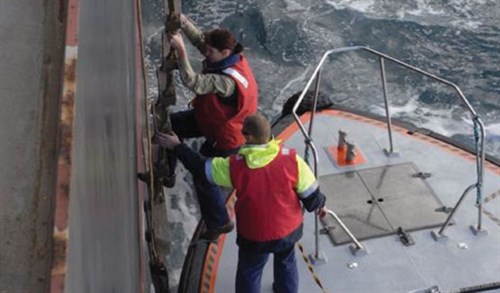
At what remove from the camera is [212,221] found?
16.3 ft

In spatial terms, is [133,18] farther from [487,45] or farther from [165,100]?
[487,45]

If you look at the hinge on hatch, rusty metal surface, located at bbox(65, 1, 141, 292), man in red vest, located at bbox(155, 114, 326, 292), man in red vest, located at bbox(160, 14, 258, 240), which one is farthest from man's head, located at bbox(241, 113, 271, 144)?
the hinge on hatch

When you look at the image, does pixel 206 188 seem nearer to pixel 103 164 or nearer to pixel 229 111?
pixel 229 111

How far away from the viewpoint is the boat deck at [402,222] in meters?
4.91

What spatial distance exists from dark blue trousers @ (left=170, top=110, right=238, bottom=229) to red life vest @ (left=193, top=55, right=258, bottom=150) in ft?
0.31

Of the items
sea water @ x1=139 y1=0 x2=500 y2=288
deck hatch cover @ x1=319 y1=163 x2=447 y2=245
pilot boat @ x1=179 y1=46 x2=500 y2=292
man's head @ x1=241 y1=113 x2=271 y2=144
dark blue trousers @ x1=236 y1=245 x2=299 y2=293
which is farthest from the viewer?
sea water @ x1=139 y1=0 x2=500 y2=288

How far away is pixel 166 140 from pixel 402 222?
1859mm

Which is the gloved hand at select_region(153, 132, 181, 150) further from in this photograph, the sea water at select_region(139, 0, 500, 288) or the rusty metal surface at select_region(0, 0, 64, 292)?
the sea water at select_region(139, 0, 500, 288)

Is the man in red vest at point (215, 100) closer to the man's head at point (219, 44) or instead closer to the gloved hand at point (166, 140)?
the man's head at point (219, 44)

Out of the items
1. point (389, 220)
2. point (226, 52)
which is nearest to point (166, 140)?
point (226, 52)

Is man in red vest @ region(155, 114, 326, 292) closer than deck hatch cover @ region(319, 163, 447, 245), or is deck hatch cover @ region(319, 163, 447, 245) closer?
man in red vest @ region(155, 114, 326, 292)

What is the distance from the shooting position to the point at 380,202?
17.9ft

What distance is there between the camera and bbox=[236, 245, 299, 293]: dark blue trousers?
4.20m

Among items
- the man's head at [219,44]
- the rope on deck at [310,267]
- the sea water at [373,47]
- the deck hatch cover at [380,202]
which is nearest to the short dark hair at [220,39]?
the man's head at [219,44]
